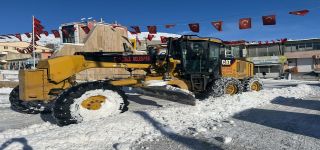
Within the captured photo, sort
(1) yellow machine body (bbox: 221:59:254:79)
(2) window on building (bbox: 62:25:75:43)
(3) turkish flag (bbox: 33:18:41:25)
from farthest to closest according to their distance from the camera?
(2) window on building (bbox: 62:25:75:43) < (3) turkish flag (bbox: 33:18:41:25) < (1) yellow machine body (bbox: 221:59:254:79)

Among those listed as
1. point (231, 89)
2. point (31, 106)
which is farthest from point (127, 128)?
point (231, 89)

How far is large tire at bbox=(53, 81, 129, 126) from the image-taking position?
7.99 meters

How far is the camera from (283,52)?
178ft

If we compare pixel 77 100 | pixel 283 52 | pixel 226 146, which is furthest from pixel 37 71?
pixel 283 52

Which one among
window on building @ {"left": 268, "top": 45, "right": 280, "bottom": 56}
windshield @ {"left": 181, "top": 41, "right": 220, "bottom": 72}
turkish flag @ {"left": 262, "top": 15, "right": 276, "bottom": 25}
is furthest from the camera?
window on building @ {"left": 268, "top": 45, "right": 280, "bottom": 56}

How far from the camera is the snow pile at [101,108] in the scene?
26.9 ft

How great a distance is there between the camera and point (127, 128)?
Answer: 727 cm

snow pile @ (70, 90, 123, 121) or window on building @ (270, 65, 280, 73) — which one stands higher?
window on building @ (270, 65, 280, 73)

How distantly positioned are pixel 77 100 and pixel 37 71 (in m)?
1.84

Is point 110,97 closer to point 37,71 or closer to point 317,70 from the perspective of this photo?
point 37,71

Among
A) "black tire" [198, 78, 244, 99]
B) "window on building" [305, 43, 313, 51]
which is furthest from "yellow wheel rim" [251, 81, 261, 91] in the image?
"window on building" [305, 43, 313, 51]

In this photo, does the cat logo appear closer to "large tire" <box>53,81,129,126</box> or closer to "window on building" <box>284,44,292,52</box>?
"large tire" <box>53,81,129,126</box>

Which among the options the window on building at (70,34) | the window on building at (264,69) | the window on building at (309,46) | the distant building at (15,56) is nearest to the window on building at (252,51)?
the window on building at (264,69)

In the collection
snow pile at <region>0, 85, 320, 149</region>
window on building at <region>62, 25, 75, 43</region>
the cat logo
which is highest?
window on building at <region>62, 25, 75, 43</region>
